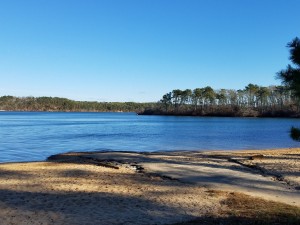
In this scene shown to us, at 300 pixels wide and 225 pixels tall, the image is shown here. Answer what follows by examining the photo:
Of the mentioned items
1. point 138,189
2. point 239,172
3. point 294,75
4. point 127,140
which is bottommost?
point 127,140

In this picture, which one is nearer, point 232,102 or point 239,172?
point 239,172

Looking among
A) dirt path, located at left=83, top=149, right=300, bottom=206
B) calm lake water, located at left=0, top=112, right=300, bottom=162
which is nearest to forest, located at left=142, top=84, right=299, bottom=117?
calm lake water, located at left=0, top=112, right=300, bottom=162

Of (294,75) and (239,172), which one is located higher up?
(294,75)

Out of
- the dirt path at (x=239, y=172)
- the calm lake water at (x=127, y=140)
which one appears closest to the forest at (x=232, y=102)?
the calm lake water at (x=127, y=140)

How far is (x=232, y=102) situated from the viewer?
172 m

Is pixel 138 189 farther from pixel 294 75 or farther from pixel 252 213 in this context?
pixel 294 75

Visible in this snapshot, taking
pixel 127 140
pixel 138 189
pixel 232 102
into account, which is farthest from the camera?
pixel 232 102

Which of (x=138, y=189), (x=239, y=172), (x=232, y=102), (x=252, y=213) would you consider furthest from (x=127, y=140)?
(x=232, y=102)

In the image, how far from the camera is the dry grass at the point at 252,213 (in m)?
8.57

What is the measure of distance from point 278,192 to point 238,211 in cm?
366

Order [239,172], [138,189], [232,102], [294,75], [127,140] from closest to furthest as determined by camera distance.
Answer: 1. [294,75]
2. [138,189]
3. [239,172]
4. [127,140]
5. [232,102]

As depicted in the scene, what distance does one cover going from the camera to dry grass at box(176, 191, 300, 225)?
28.1ft

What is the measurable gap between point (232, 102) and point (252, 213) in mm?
165802

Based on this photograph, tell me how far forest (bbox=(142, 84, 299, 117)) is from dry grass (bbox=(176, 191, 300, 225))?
140 m
